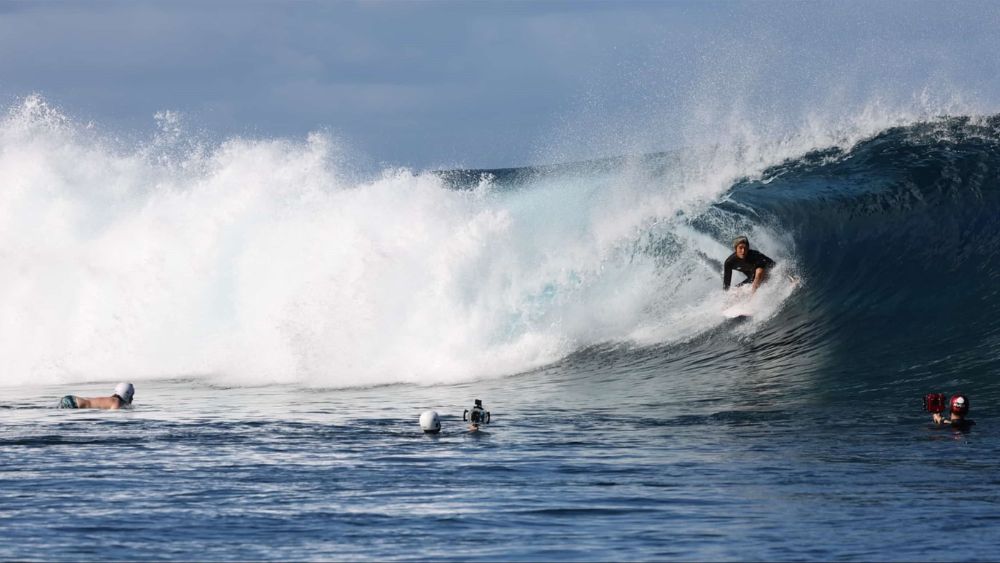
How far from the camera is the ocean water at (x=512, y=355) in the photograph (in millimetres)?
9203

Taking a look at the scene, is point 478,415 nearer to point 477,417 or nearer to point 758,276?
point 477,417

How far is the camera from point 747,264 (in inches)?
742

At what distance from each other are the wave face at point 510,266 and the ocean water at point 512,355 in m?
0.06

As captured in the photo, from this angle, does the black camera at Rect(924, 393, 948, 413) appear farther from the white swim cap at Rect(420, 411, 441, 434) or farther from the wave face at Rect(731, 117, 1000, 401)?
the white swim cap at Rect(420, 411, 441, 434)

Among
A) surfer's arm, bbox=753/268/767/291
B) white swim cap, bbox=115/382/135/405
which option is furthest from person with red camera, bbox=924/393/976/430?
white swim cap, bbox=115/382/135/405

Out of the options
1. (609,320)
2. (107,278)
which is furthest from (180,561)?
(107,278)

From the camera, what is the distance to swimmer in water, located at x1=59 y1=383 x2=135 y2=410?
1633 cm

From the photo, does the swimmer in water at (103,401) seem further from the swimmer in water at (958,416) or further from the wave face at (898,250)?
the swimmer in water at (958,416)

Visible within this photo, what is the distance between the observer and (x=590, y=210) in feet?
74.0

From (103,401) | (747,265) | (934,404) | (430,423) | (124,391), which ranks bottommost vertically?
(430,423)

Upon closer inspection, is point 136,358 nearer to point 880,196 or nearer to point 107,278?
point 107,278

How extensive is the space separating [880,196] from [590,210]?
495 cm

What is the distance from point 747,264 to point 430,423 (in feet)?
23.6

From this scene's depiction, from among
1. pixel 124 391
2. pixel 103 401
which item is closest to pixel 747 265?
pixel 124 391
